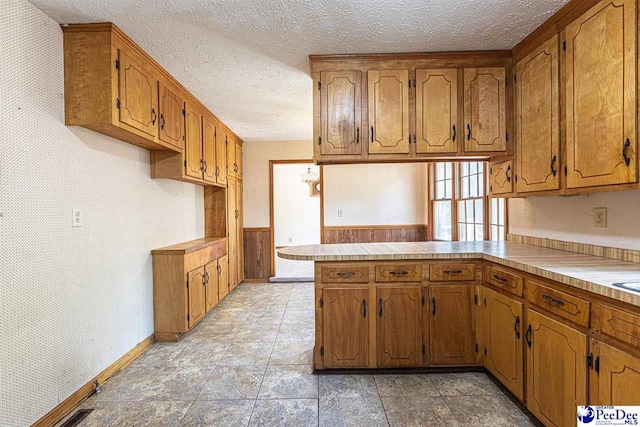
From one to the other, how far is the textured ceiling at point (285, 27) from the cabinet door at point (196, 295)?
188 centimetres

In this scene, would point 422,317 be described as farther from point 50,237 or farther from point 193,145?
point 193,145

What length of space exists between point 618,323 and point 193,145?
3.47 m

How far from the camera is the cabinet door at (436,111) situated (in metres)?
2.46

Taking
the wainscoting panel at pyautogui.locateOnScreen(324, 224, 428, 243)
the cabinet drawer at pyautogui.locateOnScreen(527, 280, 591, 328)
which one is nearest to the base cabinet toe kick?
the cabinet drawer at pyautogui.locateOnScreen(527, 280, 591, 328)

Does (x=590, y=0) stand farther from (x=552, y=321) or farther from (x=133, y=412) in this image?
(x=133, y=412)

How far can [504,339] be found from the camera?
201 cm

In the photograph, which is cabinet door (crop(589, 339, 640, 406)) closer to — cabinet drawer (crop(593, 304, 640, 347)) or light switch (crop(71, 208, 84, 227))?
cabinet drawer (crop(593, 304, 640, 347))

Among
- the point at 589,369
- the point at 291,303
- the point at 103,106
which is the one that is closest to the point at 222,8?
the point at 103,106

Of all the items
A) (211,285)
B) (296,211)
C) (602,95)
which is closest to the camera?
(602,95)

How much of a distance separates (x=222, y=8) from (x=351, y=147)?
125 centimetres

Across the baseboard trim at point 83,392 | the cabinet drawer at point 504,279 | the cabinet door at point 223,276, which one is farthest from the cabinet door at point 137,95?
the cabinet drawer at point 504,279

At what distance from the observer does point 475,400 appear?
1.98 metres

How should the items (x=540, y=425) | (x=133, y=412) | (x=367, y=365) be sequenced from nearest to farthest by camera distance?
(x=540, y=425) < (x=133, y=412) < (x=367, y=365)

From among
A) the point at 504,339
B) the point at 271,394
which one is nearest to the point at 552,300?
the point at 504,339
